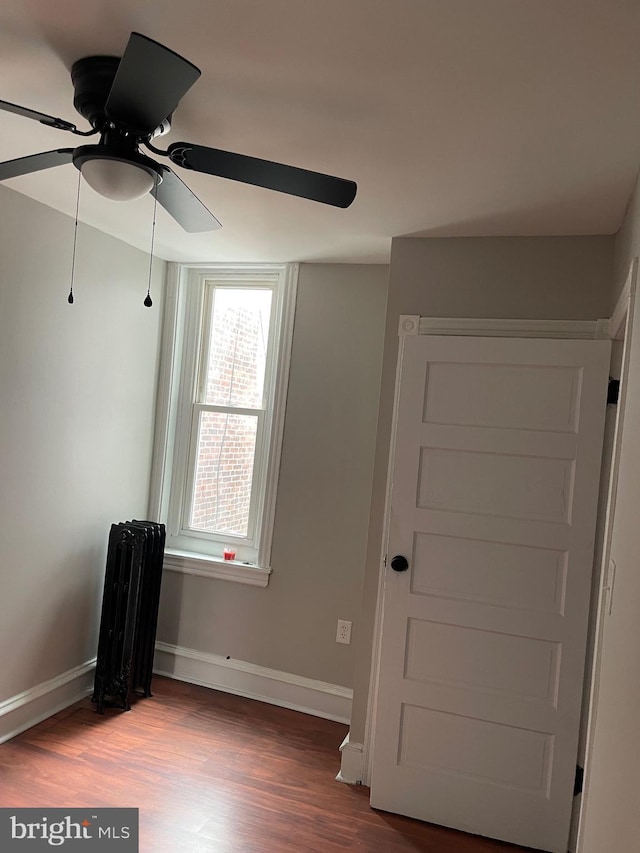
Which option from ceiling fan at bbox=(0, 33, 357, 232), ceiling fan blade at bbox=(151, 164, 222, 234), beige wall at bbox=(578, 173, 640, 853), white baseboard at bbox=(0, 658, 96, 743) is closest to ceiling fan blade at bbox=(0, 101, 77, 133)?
Answer: ceiling fan at bbox=(0, 33, 357, 232)

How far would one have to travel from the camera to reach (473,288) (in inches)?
108

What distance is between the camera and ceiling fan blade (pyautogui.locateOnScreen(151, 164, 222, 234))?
1771mm

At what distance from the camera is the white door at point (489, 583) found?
249cm

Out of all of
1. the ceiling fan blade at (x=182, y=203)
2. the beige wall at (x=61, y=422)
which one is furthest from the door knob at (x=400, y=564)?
the beige wall at (x=61, y=422)

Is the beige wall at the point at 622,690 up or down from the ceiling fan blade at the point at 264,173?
down

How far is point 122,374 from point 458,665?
2.23 meters

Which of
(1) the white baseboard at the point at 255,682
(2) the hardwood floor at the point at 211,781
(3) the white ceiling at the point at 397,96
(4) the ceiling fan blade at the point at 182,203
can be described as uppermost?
(3) the white ceiling at the point at 397,96

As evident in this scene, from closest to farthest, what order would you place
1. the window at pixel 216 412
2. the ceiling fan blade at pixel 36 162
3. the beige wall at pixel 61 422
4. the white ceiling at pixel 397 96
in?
the white ceiling at pixel 397 96, the ceiling fan blade at pixel 36 162, the beige wall at pixel 61 422, the window at pixel 216 412

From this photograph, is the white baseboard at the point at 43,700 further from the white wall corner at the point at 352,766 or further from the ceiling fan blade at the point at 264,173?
the ceiling fan blade at the point at 264,173

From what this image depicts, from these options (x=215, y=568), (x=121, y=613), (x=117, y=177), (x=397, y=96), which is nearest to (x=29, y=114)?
(x=117, y=177)

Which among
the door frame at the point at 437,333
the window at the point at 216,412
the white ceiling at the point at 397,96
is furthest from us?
the window at the point at 216,412

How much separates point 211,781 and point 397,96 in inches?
103

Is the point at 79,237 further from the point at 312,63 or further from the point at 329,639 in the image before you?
the point at 329,639

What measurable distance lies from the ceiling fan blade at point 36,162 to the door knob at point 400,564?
1856 mm
